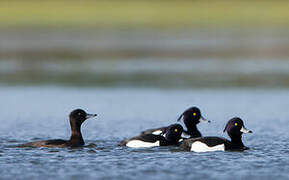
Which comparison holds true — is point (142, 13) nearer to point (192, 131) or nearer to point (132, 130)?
point (132, 130)

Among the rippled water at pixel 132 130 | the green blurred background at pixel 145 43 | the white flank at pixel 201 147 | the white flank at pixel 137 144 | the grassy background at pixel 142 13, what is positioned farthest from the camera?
the grassy background at pixel 142 13

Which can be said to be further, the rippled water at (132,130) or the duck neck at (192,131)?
the duck neck at (192,131)

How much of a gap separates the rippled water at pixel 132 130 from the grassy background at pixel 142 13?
4545 cm

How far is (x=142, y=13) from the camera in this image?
83188mm

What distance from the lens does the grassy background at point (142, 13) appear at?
7294cm

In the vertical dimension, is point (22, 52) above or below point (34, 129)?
above

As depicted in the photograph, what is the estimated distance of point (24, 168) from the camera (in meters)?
12.8

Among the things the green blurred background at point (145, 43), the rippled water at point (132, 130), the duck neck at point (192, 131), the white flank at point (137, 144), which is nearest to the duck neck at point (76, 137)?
the rippled water at point (132, 130)

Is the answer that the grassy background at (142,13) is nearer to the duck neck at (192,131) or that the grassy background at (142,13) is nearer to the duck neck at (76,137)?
the duck neck at (192,131)

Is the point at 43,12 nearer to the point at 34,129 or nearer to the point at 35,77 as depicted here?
the point at 35,77

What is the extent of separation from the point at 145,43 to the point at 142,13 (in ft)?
108

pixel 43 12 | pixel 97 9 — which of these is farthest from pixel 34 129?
pixel 97 9

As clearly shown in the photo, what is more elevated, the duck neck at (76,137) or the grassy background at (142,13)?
the grassy background at (142,13)

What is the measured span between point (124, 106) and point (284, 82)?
724 centimetres
